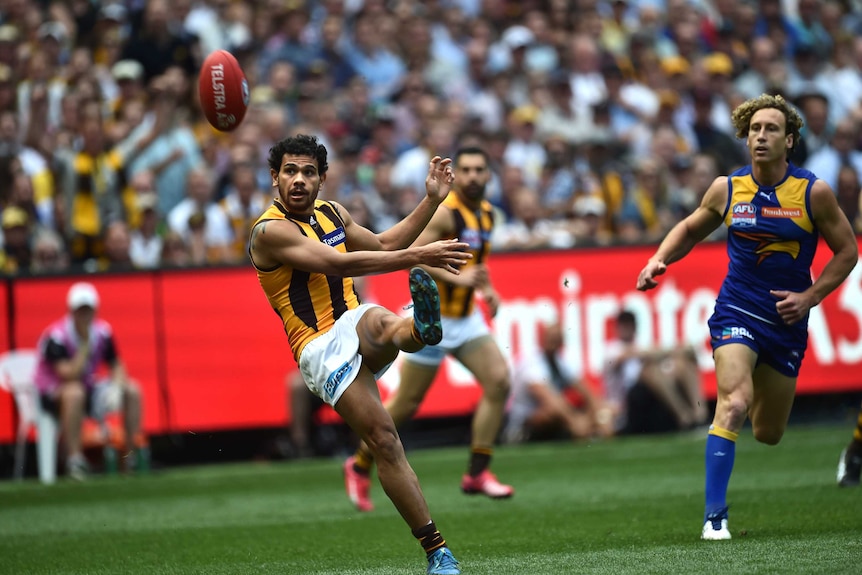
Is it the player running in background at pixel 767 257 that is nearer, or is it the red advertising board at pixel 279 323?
the player running in background at pixel 767 257

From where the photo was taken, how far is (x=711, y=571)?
6.49m

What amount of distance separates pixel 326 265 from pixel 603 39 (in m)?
13.8

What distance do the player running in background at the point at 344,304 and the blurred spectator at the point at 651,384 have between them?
8.04m

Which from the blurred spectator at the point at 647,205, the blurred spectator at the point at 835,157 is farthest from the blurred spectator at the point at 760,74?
the blurred spectator at the point at 647,205

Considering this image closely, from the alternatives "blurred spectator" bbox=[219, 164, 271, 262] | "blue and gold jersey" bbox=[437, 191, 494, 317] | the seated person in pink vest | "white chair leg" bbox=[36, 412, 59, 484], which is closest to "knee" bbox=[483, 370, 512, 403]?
"blue and gold jersey" bbox=[437, 191, 494, 317]

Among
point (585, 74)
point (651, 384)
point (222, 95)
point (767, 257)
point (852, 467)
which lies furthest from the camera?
point (585, 74)

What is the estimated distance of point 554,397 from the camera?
603 inches

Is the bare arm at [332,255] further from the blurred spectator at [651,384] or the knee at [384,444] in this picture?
the blurred spectator at [651,384]

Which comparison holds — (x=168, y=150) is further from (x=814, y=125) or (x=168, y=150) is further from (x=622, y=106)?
(x=814, y=125)

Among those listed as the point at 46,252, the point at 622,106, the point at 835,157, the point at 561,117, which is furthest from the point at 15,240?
the point at 835,157

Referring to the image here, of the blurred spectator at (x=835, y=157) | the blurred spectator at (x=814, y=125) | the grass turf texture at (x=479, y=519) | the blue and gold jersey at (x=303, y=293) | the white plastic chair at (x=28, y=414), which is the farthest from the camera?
the blurred spectator at (x=814, y=125)

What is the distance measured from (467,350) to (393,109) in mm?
7595

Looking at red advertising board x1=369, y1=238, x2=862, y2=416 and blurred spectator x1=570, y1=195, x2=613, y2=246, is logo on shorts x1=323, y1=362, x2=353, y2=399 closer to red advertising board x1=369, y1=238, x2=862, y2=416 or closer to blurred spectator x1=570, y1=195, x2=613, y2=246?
red advertising board x1=369, y1=238, x2=862, y2=416

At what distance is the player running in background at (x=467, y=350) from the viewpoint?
10.6 m
